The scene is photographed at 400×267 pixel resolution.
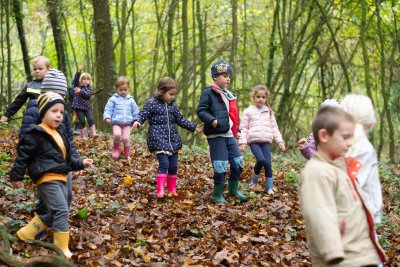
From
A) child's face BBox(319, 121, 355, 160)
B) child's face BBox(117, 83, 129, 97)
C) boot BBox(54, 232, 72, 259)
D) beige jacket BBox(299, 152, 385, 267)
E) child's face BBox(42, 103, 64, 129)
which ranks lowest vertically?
boot BBox(54, 232, 72, 259)

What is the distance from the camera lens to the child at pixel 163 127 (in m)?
8.81

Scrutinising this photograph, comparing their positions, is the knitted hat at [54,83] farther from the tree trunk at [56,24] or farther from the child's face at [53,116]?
the tree trunk at [56,24]

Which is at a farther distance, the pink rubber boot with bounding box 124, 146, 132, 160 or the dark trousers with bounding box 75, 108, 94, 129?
the dark trousers with bounding box 75, 108, 94, 129

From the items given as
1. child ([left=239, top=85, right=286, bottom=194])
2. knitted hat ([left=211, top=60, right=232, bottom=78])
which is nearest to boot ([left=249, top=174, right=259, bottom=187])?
child ([left=239, top=85, right=286, bottom=194])

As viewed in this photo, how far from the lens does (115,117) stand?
1150 centimetres

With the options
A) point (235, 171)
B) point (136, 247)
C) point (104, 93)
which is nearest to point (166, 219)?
point (136, 247)

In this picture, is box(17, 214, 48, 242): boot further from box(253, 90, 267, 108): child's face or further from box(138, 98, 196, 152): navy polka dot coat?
box(253, 90, 267, 108): child's face

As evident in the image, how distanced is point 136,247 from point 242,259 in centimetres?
124

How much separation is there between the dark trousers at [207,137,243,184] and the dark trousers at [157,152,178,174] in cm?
61

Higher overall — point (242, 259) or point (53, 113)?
point (53, 113)

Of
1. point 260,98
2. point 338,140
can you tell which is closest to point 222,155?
point 260,98

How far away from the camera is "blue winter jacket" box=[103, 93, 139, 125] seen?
11500mm

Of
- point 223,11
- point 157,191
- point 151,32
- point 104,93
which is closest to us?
point 157,191

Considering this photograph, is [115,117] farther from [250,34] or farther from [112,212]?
[250,34]
